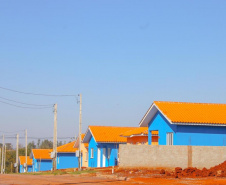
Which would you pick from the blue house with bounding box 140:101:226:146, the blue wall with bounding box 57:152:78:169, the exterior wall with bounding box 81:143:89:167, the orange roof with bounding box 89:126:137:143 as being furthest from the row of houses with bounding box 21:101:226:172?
the blue wall with bounding box 57:152:78:169

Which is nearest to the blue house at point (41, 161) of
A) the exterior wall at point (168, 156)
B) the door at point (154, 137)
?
the door at point (154, 137)

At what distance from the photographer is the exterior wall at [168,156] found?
30.8m

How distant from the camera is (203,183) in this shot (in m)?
21.9

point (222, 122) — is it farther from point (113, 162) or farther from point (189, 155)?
point (113, 162)

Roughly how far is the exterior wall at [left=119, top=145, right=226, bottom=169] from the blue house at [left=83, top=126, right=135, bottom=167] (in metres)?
18.9

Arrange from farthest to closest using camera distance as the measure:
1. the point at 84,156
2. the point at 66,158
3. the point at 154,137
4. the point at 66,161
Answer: the point at 66,158 < the point at 66,161 < the point at 84,156 < the point at 154,137

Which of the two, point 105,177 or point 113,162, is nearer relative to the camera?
point 105,177

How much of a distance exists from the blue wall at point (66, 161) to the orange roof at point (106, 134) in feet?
50.2

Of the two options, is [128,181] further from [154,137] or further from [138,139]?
[138,139]

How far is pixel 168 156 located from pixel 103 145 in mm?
21408

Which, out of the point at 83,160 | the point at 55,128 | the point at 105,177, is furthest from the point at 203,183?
the point at 83,160

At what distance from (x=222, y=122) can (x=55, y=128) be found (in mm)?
18425

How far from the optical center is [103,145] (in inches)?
2047

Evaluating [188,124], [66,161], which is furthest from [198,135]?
[66,161]
